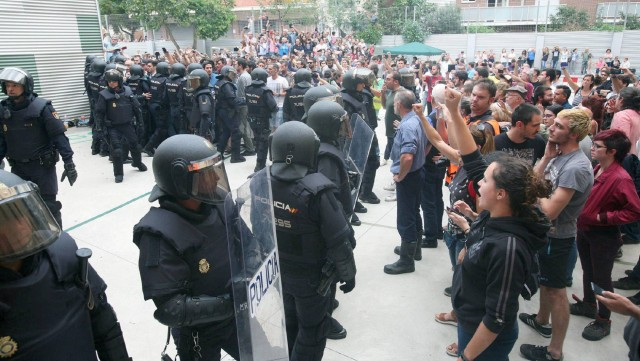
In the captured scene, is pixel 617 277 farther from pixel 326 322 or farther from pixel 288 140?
pixel 288 140

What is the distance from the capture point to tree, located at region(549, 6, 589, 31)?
2712cm

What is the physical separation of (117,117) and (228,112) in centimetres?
216

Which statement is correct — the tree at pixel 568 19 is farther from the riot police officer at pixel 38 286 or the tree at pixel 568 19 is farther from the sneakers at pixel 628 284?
the riot police officer at pixel 38 286

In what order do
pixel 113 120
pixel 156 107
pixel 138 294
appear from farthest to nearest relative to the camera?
pixel 156 107 < pixel 113 120 < pixel 138 294

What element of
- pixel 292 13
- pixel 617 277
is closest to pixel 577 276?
pixel 617 277

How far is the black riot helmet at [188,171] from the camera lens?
223cm

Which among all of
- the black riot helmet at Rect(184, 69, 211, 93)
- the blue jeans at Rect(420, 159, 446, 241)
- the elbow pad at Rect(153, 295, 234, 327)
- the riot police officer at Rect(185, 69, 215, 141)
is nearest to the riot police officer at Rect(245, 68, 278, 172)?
the riot police officer at Rect(185, 69, 215, 141)

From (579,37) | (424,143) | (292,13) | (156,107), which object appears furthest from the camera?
(292,13)

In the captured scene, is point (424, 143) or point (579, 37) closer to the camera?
point (424, 143)

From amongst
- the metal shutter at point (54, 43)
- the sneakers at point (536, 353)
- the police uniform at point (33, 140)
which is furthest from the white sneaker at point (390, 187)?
the metal shutter at point (54, 43)

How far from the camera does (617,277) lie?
4.57 metres

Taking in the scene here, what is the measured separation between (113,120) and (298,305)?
20.9 ft

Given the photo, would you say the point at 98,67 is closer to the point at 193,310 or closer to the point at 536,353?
the point at 193,310

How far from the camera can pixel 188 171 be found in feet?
7.29
